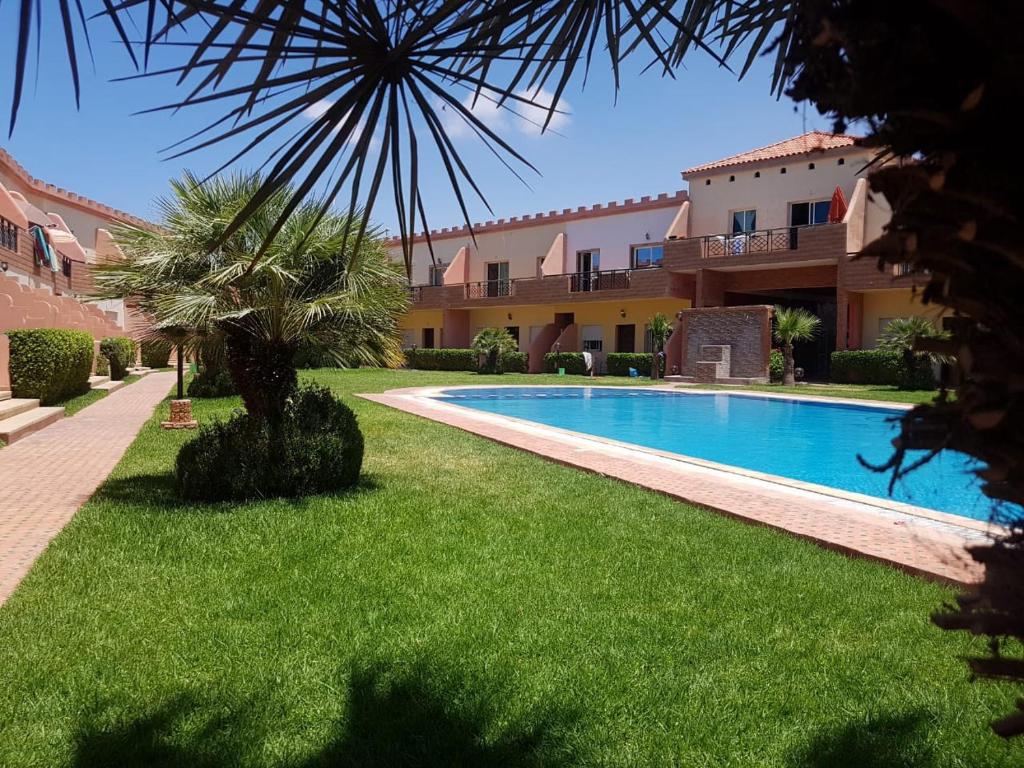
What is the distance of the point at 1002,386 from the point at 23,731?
3.27 metres

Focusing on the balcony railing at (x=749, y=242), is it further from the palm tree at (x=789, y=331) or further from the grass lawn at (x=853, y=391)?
the grass lawn at (x=853, y=391)

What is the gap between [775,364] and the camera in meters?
25.8

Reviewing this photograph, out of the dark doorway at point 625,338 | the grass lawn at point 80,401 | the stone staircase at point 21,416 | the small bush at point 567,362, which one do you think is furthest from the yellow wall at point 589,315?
the stone staircase at point 21,416

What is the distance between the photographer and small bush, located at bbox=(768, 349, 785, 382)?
2575 centimetres

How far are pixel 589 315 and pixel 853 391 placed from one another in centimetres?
1511

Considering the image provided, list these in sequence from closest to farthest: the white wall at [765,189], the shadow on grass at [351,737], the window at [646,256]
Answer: the shadow on grass at [351,737], the white wall at [765,189], the window at [646,256]

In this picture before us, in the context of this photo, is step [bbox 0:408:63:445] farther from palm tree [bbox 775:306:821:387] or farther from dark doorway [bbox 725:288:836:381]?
dark doorway [bbox 725:288:836:381]

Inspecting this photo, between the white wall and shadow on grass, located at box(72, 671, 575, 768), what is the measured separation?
2617cm

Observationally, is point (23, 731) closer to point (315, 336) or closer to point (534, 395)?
point (315, 336)

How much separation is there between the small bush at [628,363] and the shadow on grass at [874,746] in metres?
26.3

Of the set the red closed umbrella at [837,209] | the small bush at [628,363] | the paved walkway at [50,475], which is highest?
the red closed umbrella at [837,209]

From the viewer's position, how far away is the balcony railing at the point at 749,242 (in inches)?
1056

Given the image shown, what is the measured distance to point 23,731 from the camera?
2807 mm

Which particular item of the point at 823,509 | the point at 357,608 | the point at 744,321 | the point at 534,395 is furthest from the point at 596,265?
the point at 357,608
